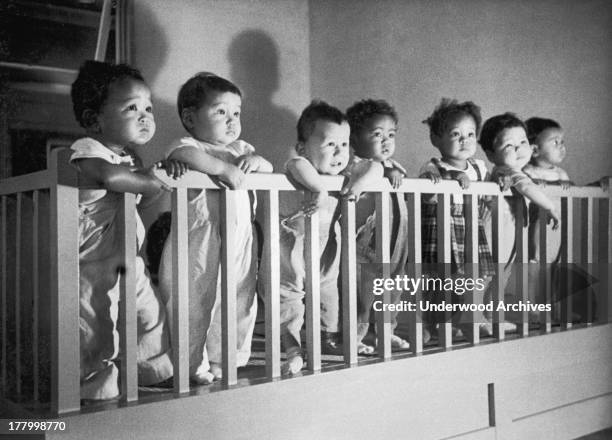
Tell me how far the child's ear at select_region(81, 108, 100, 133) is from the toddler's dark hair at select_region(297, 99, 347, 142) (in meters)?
0.64

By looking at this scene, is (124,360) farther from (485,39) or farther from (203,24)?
(485,39)

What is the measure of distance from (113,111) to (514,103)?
5.50 ft

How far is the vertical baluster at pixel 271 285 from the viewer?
4.99ft

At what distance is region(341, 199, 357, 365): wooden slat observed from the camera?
1657mm

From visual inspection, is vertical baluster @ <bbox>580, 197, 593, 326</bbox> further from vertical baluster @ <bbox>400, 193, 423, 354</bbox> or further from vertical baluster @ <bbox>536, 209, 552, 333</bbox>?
vertical baluster @ <bbox>400, 193, 423, 354</bbox>

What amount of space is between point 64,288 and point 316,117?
3.16ft

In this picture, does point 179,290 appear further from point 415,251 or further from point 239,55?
point 239,55

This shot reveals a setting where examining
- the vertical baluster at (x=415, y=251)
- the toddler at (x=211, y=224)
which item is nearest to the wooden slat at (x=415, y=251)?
the vertical baluster at (x=415, y=251)

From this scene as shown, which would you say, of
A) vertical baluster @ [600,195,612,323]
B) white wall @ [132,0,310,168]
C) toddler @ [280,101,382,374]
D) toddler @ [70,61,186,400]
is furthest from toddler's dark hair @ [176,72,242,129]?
vertical baluster @ [600,195,612,323]

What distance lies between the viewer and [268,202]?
1.53m

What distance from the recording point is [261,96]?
2.97 metres

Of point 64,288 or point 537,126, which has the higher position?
point 537,126

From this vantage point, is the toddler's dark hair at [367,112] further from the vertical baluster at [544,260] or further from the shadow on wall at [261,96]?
the shadow on wall at [261,96]

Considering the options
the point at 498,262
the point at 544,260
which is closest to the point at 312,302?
the point at 498,262
